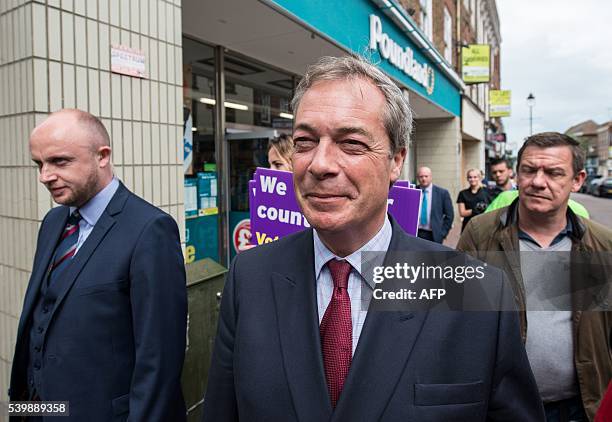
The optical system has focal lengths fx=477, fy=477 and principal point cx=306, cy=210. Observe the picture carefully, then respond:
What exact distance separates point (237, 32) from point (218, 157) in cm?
170

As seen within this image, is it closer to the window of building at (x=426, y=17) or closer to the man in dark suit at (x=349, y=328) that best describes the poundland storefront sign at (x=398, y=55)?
the window of building at (x=426, y=17)

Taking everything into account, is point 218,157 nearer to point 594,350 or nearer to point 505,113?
point 594,350

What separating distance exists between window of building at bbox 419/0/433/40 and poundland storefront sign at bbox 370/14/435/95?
1813mm

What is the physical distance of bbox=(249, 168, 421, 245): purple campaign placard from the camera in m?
2.70

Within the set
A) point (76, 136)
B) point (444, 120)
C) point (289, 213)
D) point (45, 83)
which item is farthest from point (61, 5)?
point (444, 120)

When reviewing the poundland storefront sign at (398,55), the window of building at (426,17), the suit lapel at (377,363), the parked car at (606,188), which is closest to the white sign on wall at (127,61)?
the suit lapel at (377,363)

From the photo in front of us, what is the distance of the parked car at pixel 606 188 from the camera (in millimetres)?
35531

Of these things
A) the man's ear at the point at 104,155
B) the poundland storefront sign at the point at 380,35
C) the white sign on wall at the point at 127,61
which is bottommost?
the man's ear at the point at 104,155

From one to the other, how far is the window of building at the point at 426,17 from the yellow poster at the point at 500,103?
332 inches

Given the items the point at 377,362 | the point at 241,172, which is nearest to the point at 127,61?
the point at 377,362

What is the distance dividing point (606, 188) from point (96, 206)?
41347 millimetres

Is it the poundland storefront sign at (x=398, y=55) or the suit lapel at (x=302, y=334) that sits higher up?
the poundland storefront sign at (x=398, y=55)

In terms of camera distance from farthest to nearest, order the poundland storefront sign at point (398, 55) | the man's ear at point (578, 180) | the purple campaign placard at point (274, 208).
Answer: the poundland storefront sign at point (398, 55)
the purple campaign placard at point (274, 208)
the man's ear at point (578, 180)

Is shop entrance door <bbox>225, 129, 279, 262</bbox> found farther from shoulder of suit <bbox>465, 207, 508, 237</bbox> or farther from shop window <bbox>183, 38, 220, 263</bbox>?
shoulder of suit <bbox>465, 207, 508, 237</bbox>
